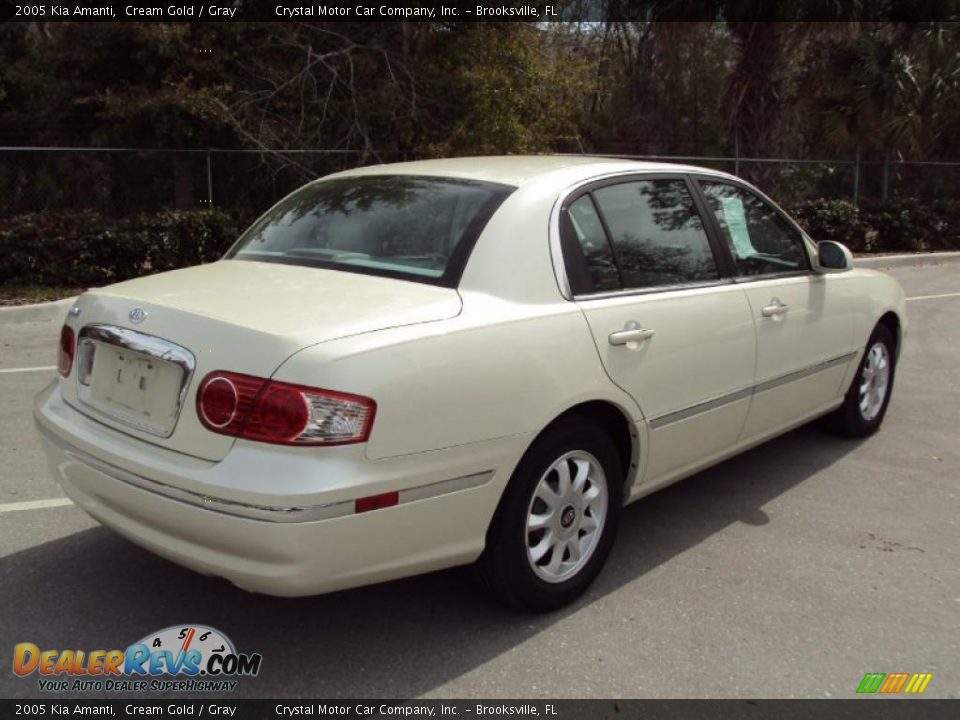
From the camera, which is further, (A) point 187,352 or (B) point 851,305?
(B) point 851,305

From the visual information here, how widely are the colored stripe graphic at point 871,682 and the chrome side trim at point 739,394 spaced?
1154 millimetres

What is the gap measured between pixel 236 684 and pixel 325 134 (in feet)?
40.1

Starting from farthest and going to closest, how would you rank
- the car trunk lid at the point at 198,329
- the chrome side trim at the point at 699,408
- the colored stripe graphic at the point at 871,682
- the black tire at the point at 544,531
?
the chrome side trim at the point at 699,408, the black tire at the point at 544,531, the colored stripe graphic at the point at 871,682, the car trunk lid at the point at 198,329

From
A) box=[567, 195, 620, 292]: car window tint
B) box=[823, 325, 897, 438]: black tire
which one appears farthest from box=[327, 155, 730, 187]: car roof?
box=[823, 325, 897, 438]: black tire

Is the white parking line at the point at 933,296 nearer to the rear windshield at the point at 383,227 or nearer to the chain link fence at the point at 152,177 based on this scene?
the chain link fence at the point at 152,177

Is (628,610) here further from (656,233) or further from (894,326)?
(894,326)

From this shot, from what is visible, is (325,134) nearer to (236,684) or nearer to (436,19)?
(436,19)

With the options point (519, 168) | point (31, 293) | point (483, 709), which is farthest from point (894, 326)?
point (31, 293)

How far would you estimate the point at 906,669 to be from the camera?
2994 mm

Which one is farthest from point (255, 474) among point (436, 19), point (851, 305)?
point (436, 19)

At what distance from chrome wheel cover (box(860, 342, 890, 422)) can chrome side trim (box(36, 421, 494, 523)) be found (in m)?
3.35

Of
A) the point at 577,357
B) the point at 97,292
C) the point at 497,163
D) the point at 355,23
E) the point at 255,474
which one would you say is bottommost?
the point at 255,474

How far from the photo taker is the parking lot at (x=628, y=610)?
9.50 feet

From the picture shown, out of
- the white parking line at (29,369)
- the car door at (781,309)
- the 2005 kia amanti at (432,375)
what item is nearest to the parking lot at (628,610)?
the 2005 kia amanti at (432,375)
